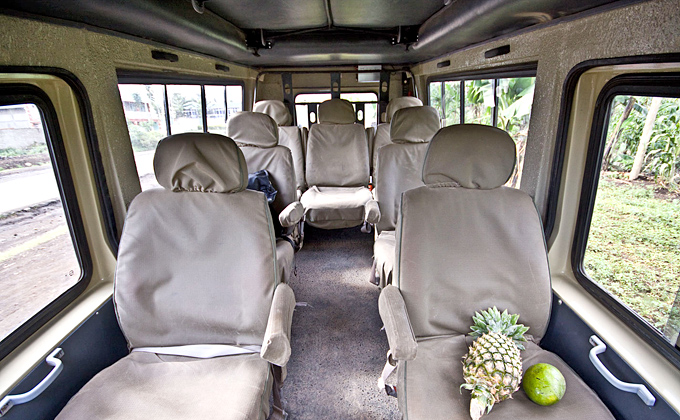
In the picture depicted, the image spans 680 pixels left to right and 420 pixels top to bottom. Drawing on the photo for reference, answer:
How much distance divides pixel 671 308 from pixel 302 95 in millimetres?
5413

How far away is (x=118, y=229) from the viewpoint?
1963 millimetres

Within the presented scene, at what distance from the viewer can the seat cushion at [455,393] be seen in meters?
1.21

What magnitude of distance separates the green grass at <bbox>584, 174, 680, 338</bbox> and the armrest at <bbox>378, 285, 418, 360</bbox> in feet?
3.13

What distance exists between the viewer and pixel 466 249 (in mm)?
1577

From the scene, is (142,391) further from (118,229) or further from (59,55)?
(59,55)

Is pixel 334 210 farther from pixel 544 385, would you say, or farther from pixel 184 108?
pixel 544 385

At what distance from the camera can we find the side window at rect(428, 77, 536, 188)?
2.80 m

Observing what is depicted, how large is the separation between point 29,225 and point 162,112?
5.16 ft

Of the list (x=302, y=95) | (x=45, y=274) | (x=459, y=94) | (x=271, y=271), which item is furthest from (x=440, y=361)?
(x=302, y=95)

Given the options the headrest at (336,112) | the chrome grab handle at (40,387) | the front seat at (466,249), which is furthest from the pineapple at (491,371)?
the headrest at (336,112)

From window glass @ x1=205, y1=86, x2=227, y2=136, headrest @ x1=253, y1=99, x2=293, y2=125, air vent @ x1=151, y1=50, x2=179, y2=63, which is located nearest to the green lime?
air vent @ x1=151, y1=50, x2=179, y2=63

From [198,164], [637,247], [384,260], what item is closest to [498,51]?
[637,247]

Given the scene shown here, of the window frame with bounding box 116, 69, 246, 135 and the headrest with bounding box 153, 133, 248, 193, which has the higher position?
the window frame with bounding box 116, 69, 246, 135

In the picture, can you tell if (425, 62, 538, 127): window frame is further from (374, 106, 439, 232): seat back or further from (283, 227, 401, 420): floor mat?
(283, 227, 401, 420): floor mat
